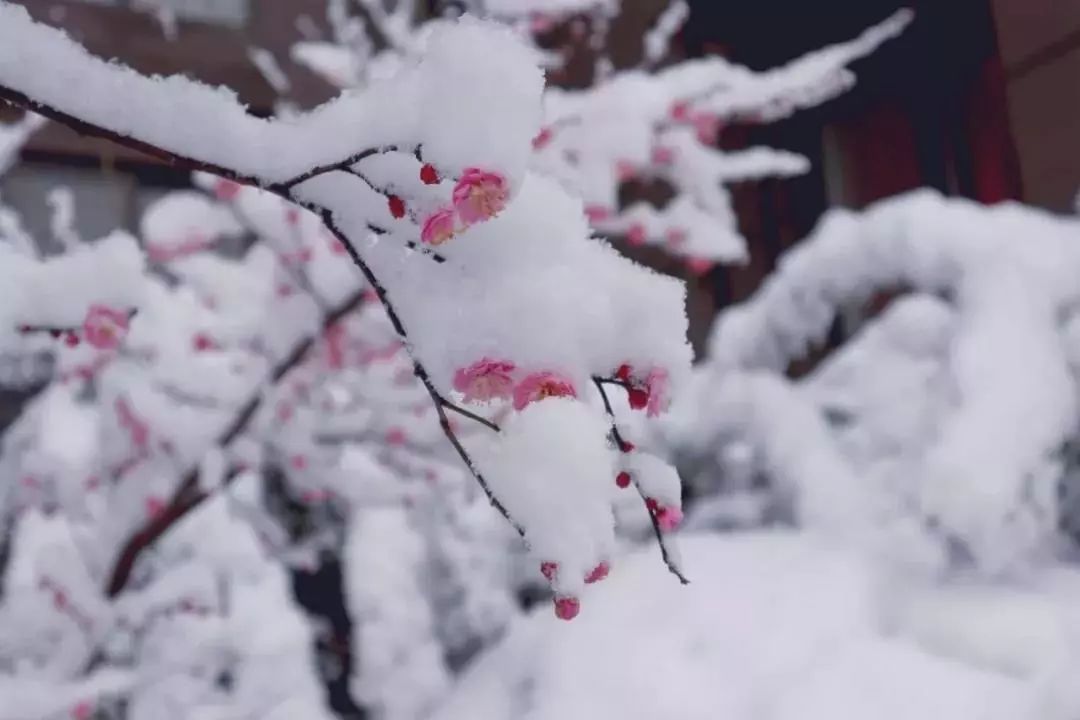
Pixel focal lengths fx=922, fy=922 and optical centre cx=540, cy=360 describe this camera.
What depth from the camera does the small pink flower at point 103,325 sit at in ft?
4.23

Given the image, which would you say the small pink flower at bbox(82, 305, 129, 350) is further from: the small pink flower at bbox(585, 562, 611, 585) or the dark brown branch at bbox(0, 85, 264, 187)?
the small pink flower at bbox(585, 562, 611, 585)

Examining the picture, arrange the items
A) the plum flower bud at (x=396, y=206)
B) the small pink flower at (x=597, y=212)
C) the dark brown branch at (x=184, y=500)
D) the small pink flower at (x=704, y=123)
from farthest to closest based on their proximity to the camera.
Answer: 1. the small pink flower at (x=704, y=123)
2. the small pink flower at (x=597, y=212)
3. the dark brown branch at (x=184, y=500)
4. the plum flower bud at (x=396, y=206)

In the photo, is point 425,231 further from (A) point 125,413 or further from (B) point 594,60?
(B) point 594,60

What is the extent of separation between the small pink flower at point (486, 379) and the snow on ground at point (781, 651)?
1422 millimetres

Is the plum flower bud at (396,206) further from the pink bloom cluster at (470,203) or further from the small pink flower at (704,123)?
the small pink flower at (704,123)

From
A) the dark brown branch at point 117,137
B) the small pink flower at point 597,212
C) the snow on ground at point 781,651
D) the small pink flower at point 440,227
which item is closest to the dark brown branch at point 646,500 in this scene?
the small pink flower at point 440,227

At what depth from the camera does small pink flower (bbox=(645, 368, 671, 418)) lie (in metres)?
0.96

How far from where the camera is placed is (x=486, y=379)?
2.80 ft

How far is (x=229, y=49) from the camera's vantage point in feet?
24.0

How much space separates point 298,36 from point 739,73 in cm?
484

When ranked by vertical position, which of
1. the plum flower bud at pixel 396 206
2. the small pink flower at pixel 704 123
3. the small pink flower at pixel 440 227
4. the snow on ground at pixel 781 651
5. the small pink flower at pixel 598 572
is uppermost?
the plum flower bud at pixel 396 206

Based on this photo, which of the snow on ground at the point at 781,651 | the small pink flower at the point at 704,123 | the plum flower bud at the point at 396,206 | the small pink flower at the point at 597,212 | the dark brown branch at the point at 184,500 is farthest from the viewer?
the small pink flower at the point at 704,123

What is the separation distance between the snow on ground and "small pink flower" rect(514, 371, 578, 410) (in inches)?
55.0

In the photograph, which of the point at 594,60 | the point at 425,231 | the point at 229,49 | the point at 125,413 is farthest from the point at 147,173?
the point at 425,231
